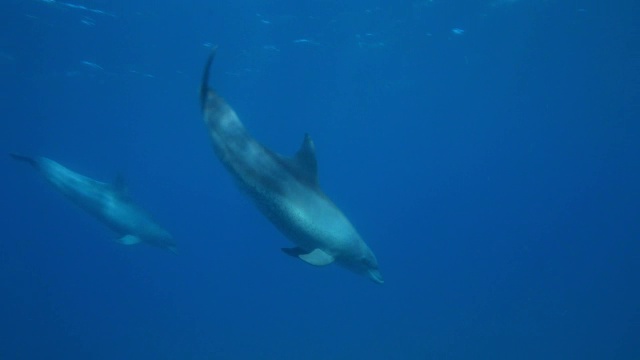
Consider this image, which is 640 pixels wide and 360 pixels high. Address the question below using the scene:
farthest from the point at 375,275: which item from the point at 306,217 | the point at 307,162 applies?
the point at 307,162

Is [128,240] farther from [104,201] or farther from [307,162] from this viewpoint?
[307,162]

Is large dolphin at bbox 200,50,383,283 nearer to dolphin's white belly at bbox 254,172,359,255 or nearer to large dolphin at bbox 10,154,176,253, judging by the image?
dolphin's white belly at bbox 254,172,359,255

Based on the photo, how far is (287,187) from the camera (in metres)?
5.34

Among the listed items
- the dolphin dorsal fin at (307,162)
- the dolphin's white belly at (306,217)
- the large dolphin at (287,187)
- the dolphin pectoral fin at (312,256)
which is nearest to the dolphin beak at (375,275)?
the large dolphin at (287,187)

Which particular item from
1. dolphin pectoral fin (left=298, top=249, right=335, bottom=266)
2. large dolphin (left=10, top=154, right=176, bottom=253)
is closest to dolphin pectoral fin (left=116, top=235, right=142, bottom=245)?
large dolphin (left=10, top=154, right=176, bottom=253)

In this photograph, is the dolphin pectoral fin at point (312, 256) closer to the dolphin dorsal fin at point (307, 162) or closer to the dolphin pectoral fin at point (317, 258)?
the dolphin pectoral fin at point (317, 258)

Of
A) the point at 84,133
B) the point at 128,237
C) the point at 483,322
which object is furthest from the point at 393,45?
the point at 84,133

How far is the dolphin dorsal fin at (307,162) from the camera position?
5.39m

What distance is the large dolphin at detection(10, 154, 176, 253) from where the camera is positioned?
13297 millimetres

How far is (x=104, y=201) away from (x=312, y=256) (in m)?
9.91

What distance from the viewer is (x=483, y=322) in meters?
27.4

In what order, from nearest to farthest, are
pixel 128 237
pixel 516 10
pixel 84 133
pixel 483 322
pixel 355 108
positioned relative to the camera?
pixel 128 237 → pixel 516 10 → pixel 483 322 → pixel 355 108 → pixel 84 133

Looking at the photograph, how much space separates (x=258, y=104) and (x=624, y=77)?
2338cm

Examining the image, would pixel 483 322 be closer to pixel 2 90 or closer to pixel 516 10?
pixel 516 10
